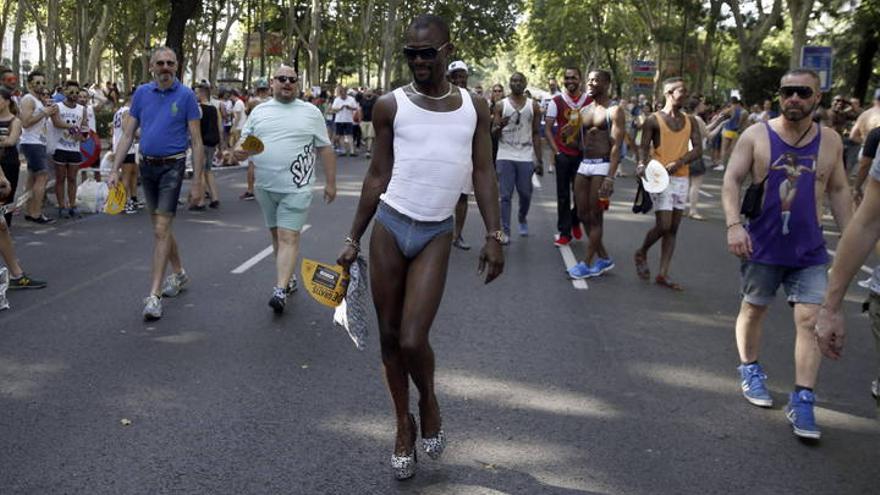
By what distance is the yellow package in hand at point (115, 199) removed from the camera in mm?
7490

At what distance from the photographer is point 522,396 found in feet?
18.1

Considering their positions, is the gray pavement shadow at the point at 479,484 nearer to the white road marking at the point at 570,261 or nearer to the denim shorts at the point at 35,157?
the white road marking at the point at 570,261

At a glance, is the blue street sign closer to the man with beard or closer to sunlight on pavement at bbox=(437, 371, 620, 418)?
the man with beard

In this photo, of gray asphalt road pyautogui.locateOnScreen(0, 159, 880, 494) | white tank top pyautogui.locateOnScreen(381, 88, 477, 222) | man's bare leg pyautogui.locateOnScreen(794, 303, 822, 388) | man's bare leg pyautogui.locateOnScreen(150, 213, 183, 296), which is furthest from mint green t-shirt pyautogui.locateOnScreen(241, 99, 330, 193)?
man's bare leg pyautogui.locateOnScreen(794, 303, 822, 388)

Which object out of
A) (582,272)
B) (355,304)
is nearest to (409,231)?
(355,304)

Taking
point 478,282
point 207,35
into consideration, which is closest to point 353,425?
point 478,282

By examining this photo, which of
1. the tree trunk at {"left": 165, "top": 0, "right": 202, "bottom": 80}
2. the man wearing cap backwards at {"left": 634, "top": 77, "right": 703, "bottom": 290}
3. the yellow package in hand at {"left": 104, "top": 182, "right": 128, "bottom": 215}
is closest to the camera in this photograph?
the yellow package in hand at {"left": 104, "top": 182, "right": 128, "bottom": 215}

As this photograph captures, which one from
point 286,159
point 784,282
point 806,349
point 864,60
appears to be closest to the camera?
point 806,349

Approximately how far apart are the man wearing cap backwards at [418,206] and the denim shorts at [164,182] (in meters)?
3.42

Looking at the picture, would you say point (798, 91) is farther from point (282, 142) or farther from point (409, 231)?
point (282, 142)

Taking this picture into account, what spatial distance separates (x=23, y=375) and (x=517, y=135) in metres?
6.52

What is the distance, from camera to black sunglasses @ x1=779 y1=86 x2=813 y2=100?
5016 mm

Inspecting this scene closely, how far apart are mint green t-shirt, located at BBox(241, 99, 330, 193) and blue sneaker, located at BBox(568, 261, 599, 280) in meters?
2.93

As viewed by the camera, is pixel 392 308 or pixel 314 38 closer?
pixel 392 308
